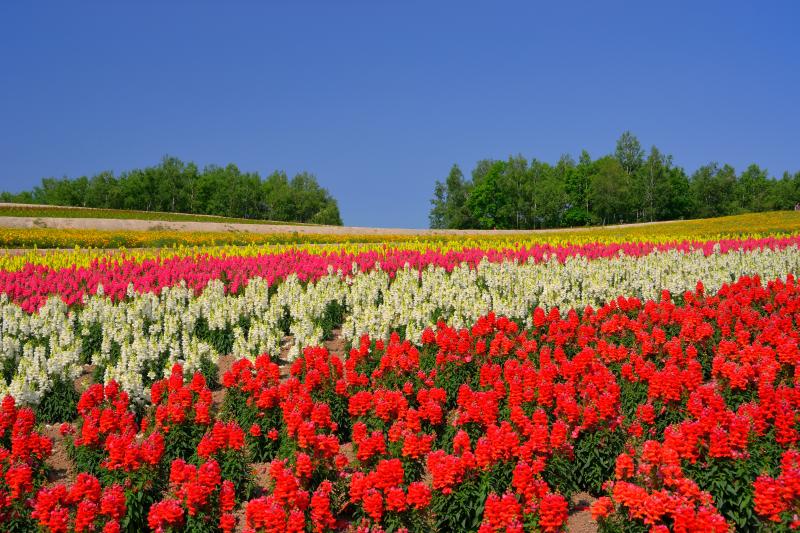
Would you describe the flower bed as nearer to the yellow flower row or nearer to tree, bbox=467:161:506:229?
the yellow flower row

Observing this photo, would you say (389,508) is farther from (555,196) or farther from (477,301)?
(555,196)

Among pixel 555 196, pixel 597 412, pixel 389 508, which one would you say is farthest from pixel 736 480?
pixel 555 196

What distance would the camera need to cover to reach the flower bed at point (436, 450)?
201 inches

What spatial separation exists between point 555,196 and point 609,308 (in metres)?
85.7

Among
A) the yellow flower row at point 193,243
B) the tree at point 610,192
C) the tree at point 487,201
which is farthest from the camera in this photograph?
the tree at point 487,201

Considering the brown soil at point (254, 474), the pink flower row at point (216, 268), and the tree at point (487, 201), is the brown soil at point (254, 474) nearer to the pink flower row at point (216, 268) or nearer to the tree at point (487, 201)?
the pink flower row at point (216, 268)

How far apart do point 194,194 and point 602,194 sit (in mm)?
64348

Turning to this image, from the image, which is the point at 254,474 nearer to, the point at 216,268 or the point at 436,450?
the point at 436,450

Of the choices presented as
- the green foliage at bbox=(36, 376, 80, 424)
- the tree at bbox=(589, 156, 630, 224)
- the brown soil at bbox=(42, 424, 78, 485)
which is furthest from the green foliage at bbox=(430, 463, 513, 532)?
the tree at bbox=(589, 156, 630, 224)

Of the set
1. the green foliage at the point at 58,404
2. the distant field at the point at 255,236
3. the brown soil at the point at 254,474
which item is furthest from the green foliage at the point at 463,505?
the distant field at the point at 255,236

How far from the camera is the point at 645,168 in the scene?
9694 cm

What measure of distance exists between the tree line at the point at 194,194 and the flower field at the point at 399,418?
293 feet

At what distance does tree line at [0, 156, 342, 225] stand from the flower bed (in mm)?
96230

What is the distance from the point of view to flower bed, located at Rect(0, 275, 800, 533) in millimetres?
5113
